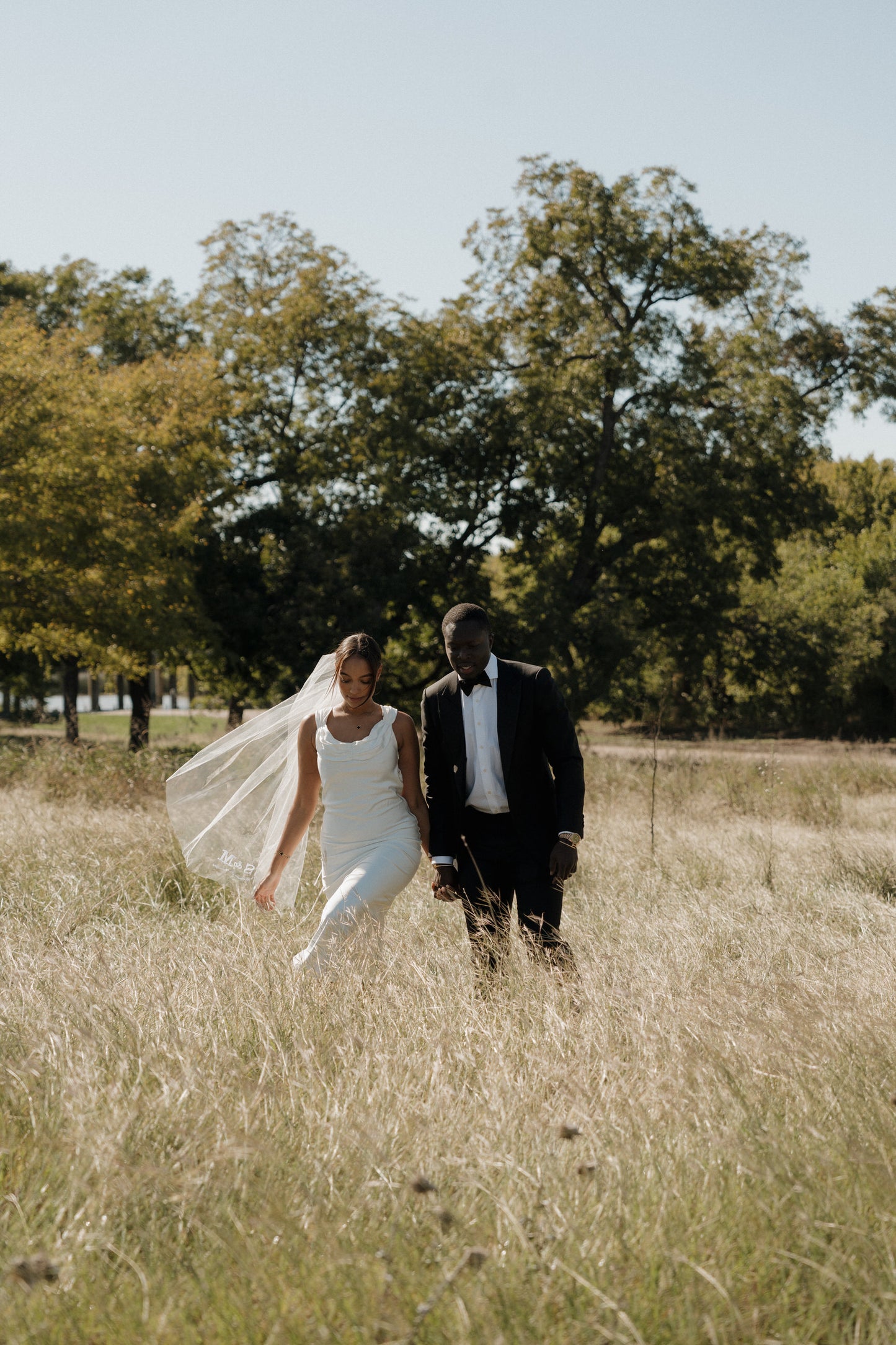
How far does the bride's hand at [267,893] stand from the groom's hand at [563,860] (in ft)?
5.00

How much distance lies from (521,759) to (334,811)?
1.00 metres

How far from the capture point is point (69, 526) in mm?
18953

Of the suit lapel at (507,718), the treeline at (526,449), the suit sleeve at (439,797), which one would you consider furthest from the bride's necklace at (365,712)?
the treeline at (526,449)

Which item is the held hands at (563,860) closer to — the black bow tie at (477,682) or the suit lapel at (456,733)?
the suit lapel at (456,733)

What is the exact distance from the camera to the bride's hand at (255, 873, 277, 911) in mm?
5566

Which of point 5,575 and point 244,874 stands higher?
point 5,575

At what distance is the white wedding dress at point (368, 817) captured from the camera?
5172 mm

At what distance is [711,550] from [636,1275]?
26258 mm

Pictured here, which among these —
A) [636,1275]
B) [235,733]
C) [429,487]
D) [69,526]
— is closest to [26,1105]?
[636,1275]

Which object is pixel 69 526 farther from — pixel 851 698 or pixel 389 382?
pixel 851 698

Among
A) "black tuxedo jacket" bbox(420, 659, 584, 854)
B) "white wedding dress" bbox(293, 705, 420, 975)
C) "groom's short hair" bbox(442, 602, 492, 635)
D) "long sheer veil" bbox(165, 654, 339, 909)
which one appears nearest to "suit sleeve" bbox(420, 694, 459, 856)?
"black tuxedo jacket" bbox(420, 659, 584, 854)

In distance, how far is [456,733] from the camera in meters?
4.95

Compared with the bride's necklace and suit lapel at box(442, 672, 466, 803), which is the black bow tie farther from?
the bride's necklace

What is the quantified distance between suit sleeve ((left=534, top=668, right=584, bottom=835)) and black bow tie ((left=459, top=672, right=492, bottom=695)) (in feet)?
0.72
